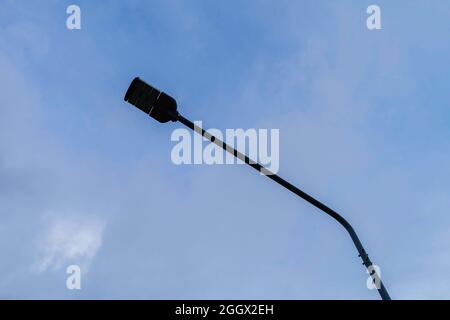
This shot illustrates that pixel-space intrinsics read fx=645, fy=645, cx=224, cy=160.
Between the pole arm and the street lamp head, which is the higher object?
the street lamp head

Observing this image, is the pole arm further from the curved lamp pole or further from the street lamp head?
the street lamp head

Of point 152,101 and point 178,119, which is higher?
point 152,101

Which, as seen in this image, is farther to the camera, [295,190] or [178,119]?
[178,119]

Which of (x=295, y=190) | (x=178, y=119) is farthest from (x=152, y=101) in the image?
(x=295, y=190)

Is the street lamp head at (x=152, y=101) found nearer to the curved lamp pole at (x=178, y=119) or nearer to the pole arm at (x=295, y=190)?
the curved lamp pole at (x=178, y=119)

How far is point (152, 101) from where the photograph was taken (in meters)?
9.31

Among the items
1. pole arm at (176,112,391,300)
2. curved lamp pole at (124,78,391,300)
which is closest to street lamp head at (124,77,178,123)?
curved lamp pole at (124,78,391,300)

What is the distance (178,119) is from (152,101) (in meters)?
0.51

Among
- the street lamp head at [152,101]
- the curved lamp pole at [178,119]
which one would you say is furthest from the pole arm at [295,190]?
the street lamp head at [152,101]

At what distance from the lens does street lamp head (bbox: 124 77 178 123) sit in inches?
361

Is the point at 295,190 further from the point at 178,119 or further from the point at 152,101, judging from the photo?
the point at 152,101
